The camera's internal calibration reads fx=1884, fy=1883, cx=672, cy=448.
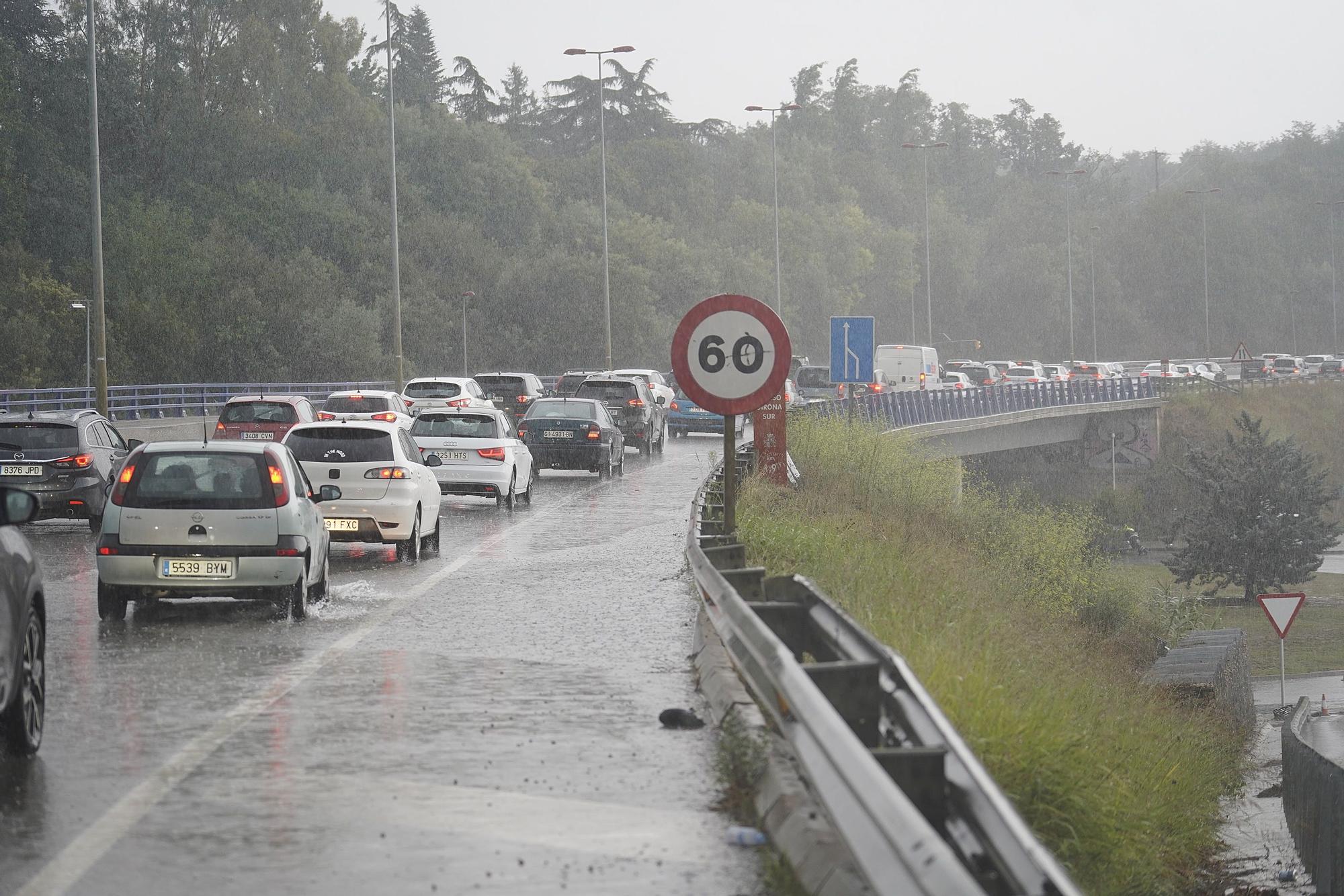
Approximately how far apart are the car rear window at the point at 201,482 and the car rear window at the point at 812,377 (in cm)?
4394

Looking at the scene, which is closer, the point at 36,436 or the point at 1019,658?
the point at 1019,658

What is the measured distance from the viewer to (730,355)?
46.5ft

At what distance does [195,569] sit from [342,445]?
607cm

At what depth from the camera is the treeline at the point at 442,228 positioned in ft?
234

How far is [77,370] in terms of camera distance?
62.3 metres

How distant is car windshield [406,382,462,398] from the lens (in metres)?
39.5

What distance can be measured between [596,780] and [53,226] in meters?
66.6

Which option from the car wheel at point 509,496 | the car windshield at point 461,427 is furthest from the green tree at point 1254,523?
the car windshield at point 461,427

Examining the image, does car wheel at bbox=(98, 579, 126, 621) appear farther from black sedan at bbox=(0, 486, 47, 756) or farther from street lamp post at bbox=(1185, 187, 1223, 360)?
street lamp post at bbox=(1185, 187, 1223, 360)

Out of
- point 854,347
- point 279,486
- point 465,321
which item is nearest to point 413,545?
point 279,486

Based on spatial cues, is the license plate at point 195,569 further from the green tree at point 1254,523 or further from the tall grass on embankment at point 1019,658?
the green tree at point 1254,523

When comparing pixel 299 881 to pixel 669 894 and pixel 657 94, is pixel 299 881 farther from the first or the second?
pixel 657 94

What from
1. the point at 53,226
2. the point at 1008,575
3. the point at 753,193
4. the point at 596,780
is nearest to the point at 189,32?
the point at 53,226

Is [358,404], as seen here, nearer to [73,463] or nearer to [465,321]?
[73,463]
